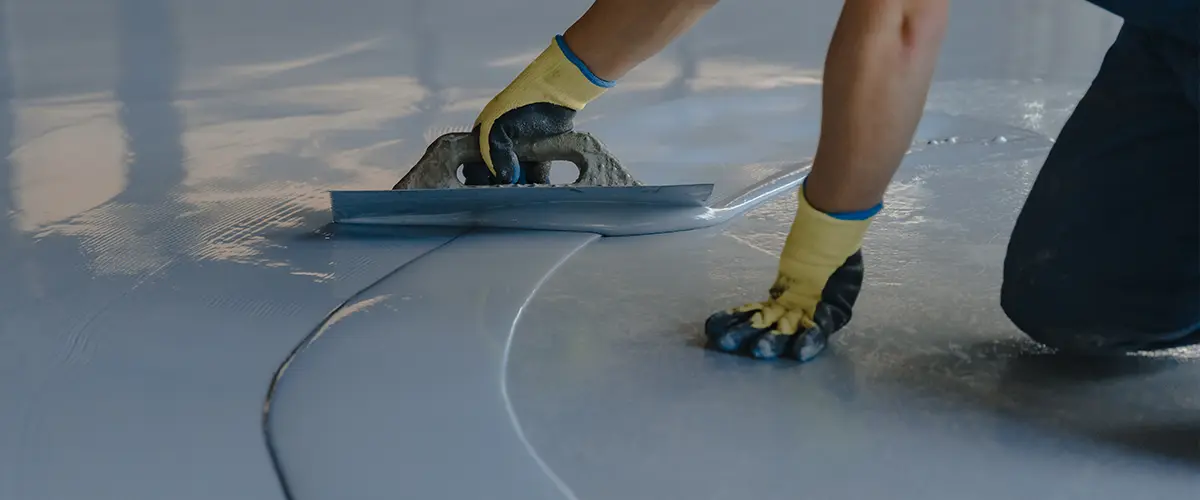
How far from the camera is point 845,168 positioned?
55.9 inches

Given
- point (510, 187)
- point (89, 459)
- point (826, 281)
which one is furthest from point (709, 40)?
point (89, 459)

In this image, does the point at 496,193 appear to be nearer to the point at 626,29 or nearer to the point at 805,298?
the point at 626,29

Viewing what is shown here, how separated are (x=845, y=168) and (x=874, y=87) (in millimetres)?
106

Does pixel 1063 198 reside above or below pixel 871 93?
below

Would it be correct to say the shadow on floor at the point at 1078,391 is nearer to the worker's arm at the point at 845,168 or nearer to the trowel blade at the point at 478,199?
the worker's arm at the point at 845,168

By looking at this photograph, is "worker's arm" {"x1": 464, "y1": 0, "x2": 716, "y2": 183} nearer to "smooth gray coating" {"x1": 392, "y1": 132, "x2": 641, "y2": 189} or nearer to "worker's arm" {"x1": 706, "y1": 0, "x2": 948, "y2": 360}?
"smooth gray coating" {"x1": 392, "y1": 132, "x2": 641, "y2": 189}

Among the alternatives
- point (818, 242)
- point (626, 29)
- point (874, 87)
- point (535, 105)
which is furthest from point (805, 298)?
point (535, 105)

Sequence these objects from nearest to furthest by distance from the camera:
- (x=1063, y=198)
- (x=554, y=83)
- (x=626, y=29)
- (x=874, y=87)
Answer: (x=874, y=87) → (x=1063, y=198) → (x=626, y=29) → (x=554, y=83)

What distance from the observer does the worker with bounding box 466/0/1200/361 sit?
4.48 ft

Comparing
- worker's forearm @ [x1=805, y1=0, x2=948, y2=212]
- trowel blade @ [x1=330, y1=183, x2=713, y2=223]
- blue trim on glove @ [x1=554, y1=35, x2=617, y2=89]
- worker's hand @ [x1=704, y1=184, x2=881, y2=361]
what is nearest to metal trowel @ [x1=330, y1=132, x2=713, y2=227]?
trowel blade @ [x1=330, y1=183, x2=713, y2=223]

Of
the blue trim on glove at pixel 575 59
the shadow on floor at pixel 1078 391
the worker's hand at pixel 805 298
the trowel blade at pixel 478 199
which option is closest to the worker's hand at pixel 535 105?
the blue trim on glove at pixel 575 59

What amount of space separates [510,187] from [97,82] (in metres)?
1.76

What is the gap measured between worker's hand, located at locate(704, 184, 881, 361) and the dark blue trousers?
0.73 feet

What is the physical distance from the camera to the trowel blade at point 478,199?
79.5 inches
